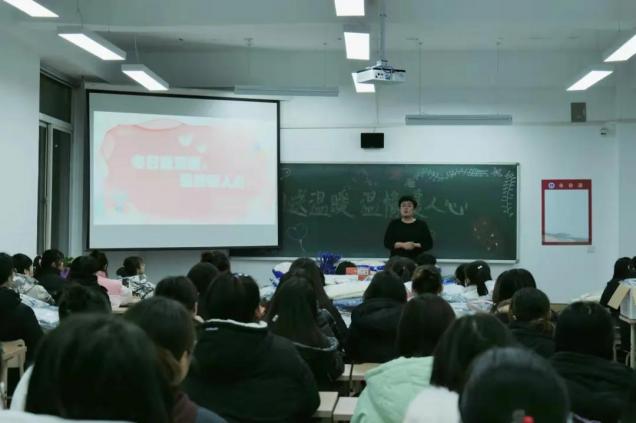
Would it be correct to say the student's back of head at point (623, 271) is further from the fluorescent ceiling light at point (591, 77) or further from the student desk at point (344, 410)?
the student desk at point (344, 410)

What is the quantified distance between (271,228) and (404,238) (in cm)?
196

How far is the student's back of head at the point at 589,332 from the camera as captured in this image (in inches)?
89.9

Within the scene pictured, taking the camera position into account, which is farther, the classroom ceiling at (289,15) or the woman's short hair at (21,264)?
the classroom ceiling at (289,15)

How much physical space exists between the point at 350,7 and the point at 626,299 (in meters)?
3.18

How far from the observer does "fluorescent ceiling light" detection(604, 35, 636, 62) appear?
594 cm

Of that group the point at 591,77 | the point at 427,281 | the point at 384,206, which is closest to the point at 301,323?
the point at 427,281

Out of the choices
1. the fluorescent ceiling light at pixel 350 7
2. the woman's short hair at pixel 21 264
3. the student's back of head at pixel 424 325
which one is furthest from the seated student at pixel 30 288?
the student's back of head at pixel 424 325

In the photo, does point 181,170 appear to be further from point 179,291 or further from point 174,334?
point 174,334

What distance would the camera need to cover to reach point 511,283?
13.0 ft

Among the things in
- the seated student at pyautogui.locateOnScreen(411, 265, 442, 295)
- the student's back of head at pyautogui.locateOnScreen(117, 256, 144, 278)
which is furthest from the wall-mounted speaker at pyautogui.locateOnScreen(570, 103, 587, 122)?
the student's back of head at pyautogui.locateOnScreen(117, 256, 144, 278)

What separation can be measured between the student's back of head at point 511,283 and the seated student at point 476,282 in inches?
32.2

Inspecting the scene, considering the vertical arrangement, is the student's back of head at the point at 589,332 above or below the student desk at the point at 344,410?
above

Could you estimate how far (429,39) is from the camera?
845 cm

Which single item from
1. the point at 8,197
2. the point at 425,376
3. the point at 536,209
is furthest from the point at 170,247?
the point at 425,376
